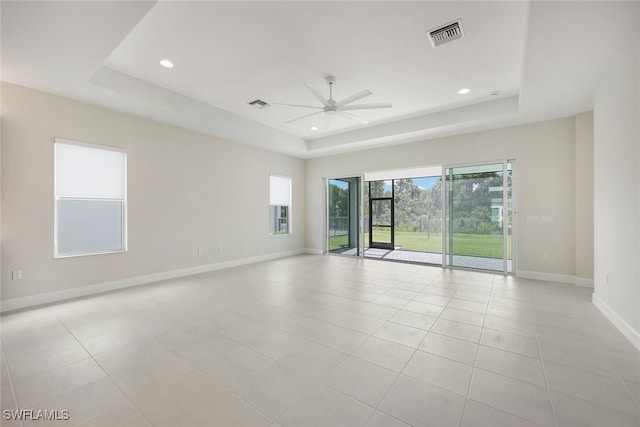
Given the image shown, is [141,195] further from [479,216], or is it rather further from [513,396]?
[479,216]

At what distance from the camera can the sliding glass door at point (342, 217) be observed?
788 cm

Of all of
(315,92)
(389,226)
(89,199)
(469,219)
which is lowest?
(389,226)

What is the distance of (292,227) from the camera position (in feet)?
25.8

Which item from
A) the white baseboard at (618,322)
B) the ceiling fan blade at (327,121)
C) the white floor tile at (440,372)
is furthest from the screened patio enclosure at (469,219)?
the white floor tile at (440,372)

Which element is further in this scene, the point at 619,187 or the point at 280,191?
the point at 280,191

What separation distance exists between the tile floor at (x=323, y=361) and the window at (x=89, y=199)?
0.88m

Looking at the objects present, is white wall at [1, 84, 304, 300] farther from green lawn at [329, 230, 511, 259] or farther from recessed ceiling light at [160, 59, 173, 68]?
green lawn at [329, 230, 511, 259]

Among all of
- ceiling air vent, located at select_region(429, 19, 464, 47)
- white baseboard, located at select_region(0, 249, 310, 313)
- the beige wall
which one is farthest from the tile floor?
ceiling air vent, located at select_region(429, 19, 464, 47)

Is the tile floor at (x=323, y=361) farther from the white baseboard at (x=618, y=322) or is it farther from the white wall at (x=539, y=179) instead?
the white wall at (x=539, y=179)

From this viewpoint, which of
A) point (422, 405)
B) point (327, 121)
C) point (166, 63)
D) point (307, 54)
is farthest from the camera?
point (327, 121)

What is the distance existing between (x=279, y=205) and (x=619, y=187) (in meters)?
6.43

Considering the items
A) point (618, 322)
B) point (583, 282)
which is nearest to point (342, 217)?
point (583, 282)

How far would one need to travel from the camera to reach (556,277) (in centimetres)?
476

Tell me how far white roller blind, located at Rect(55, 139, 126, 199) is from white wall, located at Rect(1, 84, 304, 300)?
4.8 inches
